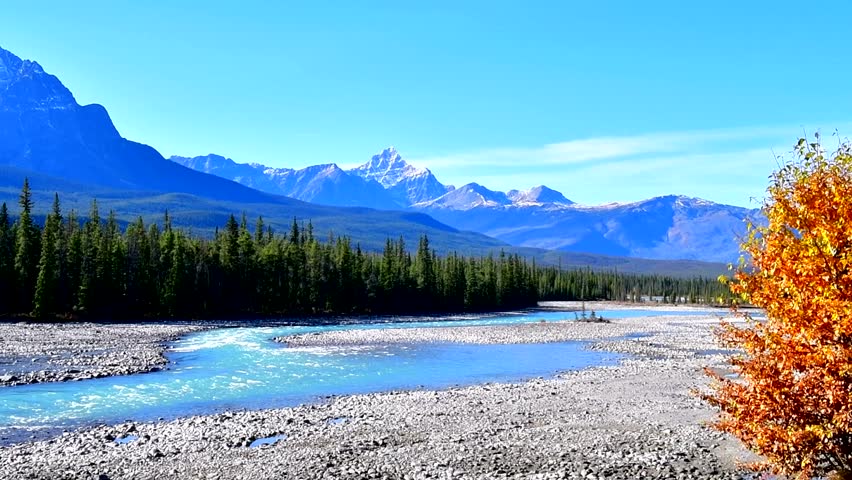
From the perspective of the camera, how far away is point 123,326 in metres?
72.6

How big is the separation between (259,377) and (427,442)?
1925 centimetres

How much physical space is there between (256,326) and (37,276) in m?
28.4

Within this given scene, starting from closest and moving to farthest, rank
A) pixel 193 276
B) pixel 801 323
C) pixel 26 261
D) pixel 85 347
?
1. pixel 801 323
2. pixel 85 347
3. pixel 26 261
4. pixel 193 276

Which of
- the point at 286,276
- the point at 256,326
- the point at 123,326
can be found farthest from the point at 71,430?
the point at 286,276

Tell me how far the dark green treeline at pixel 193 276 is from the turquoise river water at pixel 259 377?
2885 centimetres

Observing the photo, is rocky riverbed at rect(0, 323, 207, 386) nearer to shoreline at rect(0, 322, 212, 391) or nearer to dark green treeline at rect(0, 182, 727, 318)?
shoreline at rect(0, 322, 212, 391)

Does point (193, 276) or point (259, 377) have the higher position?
point (193, 276)

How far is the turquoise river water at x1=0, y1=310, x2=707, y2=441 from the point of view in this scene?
27.1 m

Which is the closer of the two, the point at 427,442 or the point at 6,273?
the point at 427,442

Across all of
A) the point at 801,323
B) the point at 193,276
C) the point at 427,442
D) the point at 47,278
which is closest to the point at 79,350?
the point at 47,278

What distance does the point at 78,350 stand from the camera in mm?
48375

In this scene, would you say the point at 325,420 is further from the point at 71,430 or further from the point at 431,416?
the point at 71,430

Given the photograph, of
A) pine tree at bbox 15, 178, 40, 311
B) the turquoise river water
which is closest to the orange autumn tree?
the turquoise river water

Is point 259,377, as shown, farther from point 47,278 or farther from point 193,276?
point 193,276
